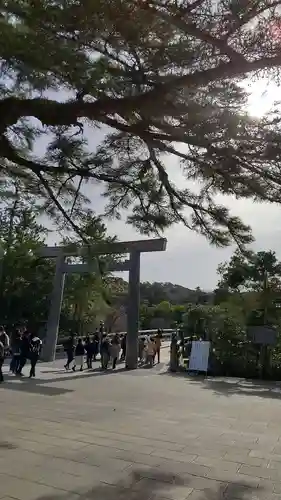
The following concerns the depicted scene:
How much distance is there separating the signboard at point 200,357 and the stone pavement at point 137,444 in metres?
3.01

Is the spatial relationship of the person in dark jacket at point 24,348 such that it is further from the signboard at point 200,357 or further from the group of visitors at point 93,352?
the signboard at point 200,357

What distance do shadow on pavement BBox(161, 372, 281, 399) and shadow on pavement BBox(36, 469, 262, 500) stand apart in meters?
5.50

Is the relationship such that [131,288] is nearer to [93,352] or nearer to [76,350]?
[93,352]

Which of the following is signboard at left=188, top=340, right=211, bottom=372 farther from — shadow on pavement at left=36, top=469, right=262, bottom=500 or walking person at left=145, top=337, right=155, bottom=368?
shadow on pavement at left=36, top=469, right=262, bottom=500

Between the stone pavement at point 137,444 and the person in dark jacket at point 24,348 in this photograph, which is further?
the person in dark jacket at point 24,348

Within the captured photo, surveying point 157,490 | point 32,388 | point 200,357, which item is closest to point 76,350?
point 200,357

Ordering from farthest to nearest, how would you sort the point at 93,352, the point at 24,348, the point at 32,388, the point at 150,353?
the point at 150,353
the point at 93,352
the point at 24,348
the point at 32,388

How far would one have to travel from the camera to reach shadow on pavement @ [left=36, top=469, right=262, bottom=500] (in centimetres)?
292

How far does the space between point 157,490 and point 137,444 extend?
53.6 inches

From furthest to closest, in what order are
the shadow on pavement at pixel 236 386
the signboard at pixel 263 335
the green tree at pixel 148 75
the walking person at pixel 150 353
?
the walking person at pixel 150 353 → the signboard at pixel 263 335 → the shadow on pavement at pixel 236 386 → the green tree at pixel 148 75

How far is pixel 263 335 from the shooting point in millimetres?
11273

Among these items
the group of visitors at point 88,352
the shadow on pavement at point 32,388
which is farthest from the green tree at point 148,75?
the group of visitors at point 88,352

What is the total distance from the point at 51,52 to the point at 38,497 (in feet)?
9.06

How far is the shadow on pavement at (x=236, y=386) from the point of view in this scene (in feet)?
29.2
